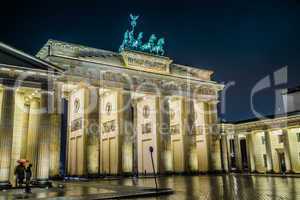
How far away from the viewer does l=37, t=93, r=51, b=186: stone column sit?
2401 centimetres

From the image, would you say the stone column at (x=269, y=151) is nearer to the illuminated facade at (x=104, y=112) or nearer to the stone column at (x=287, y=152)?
the stone column at (x=287, y=152)

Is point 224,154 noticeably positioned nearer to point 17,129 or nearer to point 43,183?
point 43,183

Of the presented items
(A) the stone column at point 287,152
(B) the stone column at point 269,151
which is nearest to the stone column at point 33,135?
(B) the stone column at point 269,151

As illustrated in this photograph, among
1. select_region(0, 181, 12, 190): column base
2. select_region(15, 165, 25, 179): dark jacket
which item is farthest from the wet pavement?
select_region(0, 181, 12, 190): column base

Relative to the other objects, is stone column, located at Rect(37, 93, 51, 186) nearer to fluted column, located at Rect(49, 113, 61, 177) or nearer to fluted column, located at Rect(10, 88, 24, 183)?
fluted column, located at Rect(10, 88, 24, 183)

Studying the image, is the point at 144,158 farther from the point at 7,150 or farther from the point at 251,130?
the point at 7,150

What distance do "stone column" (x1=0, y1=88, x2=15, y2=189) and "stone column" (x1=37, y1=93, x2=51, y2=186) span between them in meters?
2.32

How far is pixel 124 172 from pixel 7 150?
54.4 ft

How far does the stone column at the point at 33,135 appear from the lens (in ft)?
Result: 89.0

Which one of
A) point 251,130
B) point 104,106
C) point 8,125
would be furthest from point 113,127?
point 251,130

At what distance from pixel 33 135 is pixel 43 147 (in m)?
3.63

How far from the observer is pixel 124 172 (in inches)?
1431

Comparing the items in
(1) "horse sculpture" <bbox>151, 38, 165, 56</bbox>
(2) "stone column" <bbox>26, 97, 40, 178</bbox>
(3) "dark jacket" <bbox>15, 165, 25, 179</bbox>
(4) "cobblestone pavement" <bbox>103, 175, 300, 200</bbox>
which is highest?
(1) "horse sculpture" <bbox>151, 38, 165, 56</bbox>

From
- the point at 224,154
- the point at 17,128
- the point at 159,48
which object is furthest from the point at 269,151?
the point at 17,128
